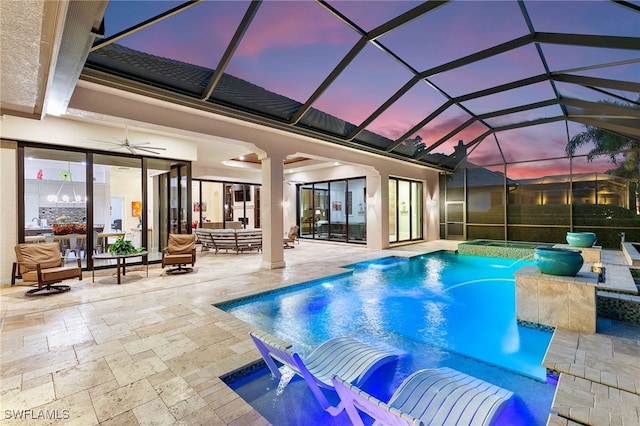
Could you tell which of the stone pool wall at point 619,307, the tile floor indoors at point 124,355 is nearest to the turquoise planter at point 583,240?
the stone pool wall at point 619,307

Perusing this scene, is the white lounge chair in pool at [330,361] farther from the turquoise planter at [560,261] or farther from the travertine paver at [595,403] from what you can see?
the turquoise planter at [560,261]

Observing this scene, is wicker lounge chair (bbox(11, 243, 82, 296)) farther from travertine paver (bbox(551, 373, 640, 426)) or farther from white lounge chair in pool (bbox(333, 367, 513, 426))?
travertine paver (bbox(551, 373, 640, 426))

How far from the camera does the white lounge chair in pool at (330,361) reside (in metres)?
2.00

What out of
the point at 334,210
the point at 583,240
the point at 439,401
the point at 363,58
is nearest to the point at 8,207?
the point at 363,58

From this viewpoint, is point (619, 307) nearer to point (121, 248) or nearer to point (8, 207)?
point (121, 248)

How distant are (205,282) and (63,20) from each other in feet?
15.5

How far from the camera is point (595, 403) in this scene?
6.34ft

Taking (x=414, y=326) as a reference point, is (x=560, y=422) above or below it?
above

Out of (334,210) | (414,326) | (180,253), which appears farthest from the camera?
(334,210)

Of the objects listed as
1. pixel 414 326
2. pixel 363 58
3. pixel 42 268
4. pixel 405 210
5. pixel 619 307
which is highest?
pixel 363 58

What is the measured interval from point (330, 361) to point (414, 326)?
1.99 meters

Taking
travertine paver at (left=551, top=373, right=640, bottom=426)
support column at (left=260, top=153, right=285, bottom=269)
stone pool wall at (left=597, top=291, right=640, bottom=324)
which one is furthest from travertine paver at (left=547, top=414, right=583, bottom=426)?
support column at (left=260, top=153, right=285, bottom=269)

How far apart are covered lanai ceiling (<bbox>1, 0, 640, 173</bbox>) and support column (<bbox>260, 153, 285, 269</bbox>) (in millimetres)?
1034

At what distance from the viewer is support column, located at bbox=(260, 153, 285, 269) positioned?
716cm
